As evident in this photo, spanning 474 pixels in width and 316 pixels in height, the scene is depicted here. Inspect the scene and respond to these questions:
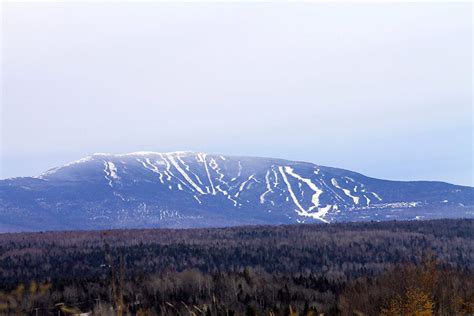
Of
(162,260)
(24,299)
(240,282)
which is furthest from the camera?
(162,260)

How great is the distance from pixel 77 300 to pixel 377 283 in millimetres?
32007

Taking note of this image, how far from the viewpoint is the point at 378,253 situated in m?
133

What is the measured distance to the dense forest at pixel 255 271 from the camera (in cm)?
6259

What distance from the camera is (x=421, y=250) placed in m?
133

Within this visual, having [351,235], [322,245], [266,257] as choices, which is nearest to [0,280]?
[266,257]

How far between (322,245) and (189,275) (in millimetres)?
55091

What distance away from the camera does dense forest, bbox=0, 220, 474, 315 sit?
62594 mm

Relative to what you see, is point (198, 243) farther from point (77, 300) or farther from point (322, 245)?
point (77, 300)

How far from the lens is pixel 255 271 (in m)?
105

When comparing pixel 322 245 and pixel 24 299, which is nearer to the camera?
pixel 24 299

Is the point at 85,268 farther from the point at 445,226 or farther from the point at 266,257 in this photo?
the point at 445,226

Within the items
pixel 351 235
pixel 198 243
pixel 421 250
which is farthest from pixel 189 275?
pixel 351 235

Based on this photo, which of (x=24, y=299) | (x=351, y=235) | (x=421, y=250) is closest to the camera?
(x=24, y=299)

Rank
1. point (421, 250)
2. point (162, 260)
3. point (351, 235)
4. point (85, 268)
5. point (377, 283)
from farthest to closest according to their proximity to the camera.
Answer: point (351, 235), point (421, 250), point (162, 260), point (85, 268), point (377, 283)
